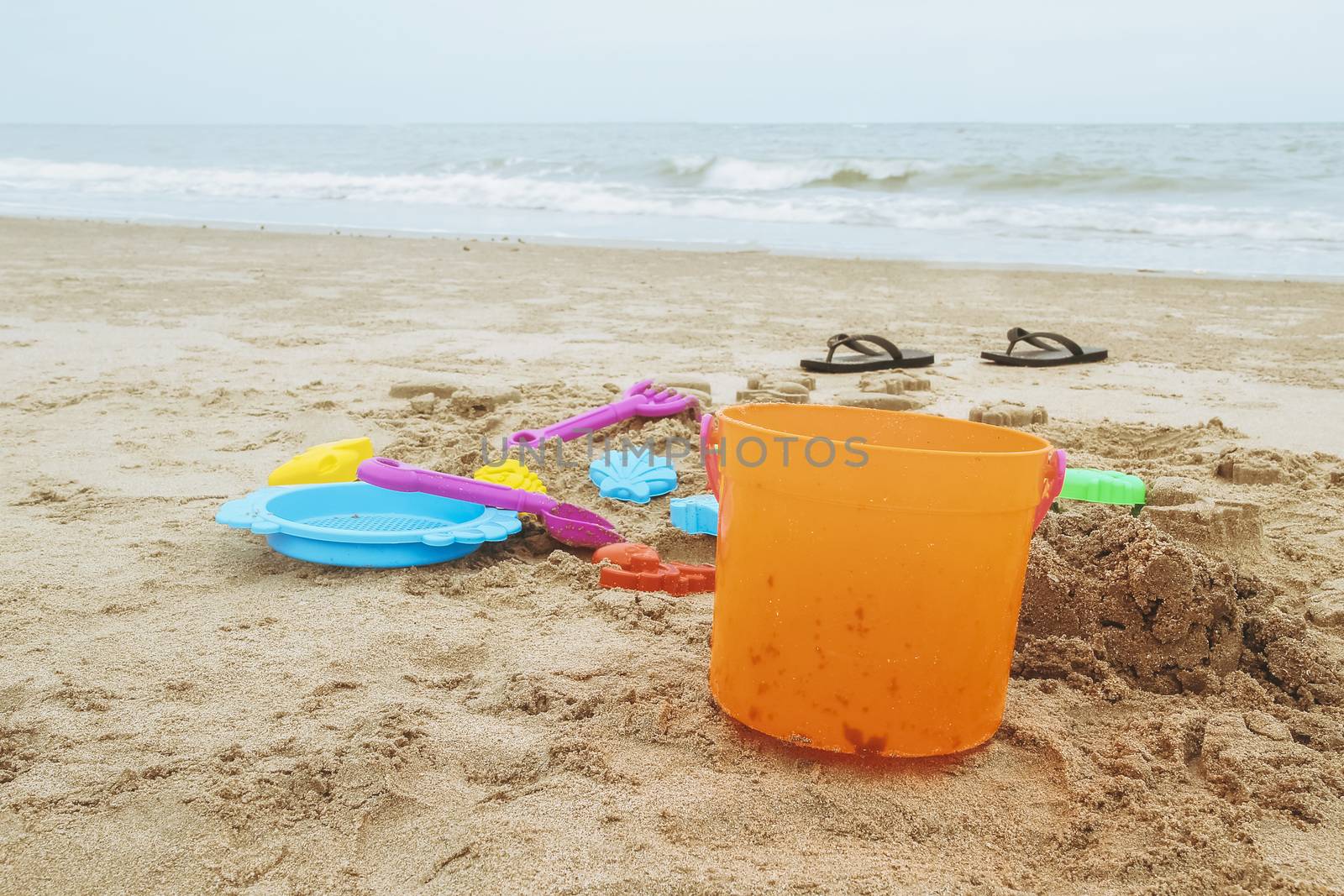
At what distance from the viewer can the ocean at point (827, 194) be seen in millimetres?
10047

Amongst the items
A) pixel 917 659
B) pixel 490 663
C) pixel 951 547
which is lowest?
pixel 490 663

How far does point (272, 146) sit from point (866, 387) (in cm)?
3148

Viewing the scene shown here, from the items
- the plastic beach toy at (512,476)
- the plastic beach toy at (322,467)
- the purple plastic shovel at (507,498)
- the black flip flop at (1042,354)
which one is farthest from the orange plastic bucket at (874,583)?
the black flip flop at (1042,354)

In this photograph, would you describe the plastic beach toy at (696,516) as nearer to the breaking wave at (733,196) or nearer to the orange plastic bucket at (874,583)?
A: the orange plastic bucket at (874,583)

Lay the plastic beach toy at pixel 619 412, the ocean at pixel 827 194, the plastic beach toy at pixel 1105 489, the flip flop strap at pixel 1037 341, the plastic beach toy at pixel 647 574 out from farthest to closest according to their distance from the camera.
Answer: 1. the ocean at pixel 827 194
2. the flip flop strap at pixel 1037 341
3. the plastic beach toy at pixel 619 412
4. the plastic beach toy at pixel 1105 489
5. the plastic beach toy at pixel 647 574

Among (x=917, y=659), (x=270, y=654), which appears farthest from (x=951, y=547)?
(x=270, y=654)

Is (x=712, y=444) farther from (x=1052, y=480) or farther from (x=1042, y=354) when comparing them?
(x=1042, y=354)

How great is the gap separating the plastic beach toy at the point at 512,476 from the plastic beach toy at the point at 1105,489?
1.14 metres

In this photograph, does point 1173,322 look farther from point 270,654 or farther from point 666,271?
point 270,654

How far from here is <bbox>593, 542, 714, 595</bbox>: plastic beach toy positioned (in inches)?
78.2

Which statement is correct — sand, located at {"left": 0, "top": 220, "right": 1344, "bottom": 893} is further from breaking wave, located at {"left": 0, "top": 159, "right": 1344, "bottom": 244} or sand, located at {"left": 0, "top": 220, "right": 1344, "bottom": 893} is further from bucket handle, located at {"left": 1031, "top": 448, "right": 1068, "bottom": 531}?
breaking wave, located at {"left": 0, "top": 159, "right": 1344, "bottom": 244}

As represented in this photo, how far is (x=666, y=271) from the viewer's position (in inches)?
298

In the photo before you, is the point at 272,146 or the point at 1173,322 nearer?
the point at 1173,322

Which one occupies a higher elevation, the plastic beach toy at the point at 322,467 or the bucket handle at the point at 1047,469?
the bucket handle at the point at 1047,469
